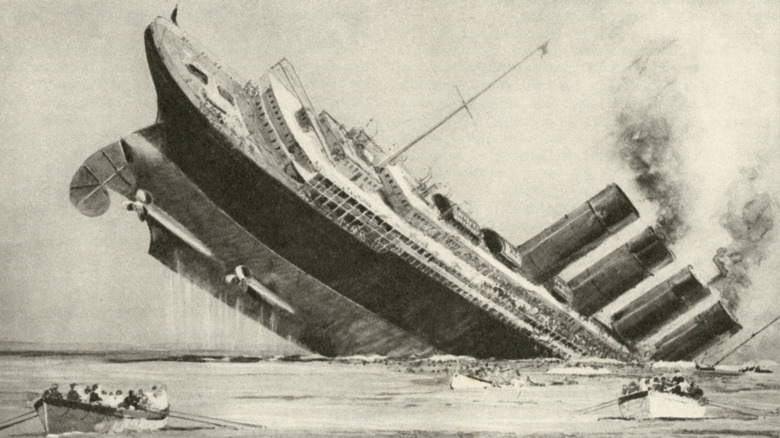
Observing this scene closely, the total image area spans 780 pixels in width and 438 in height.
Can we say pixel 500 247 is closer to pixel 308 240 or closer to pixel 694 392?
pixel 308 240

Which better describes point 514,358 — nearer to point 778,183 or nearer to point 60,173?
point 778,183

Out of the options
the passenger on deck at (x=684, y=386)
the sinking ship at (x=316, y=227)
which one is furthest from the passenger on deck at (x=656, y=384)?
the sinking ship at (x=316, y=227)

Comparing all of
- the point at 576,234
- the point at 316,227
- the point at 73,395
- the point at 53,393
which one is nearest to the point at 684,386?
the point at 576,234

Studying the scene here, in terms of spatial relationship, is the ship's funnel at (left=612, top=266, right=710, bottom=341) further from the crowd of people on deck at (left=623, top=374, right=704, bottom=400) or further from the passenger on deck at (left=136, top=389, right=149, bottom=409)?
the passenger on deck at (left=136, top=389, right=149, bottom=409)

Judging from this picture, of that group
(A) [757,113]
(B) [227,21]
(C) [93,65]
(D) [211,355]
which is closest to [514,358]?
(D) [211,355]

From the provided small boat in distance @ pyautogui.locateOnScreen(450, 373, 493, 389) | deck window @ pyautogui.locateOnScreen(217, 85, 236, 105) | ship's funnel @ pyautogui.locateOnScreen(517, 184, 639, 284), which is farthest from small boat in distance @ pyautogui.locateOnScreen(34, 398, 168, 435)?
ship's funnel @ pyautogui.locateOnScreen(517, 184, 639, 284)
